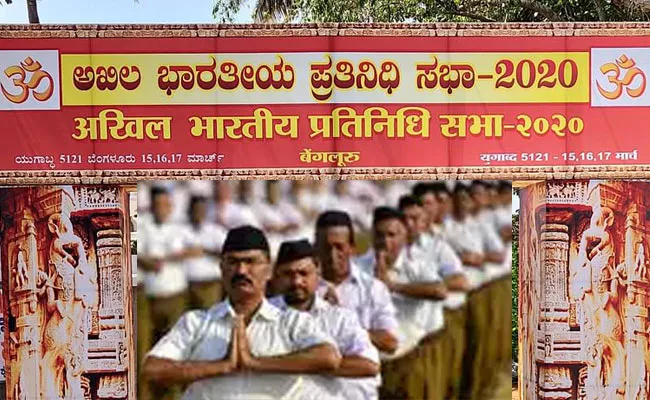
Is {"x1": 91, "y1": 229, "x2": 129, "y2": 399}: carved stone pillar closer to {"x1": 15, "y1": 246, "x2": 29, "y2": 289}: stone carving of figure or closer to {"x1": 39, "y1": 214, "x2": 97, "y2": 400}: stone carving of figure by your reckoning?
{"x1": 39, "y1": 214, "x2": 97, "y2": 400}: stone carving of figure

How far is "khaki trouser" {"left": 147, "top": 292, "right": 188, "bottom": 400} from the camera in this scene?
152 inches

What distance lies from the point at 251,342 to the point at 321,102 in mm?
1527

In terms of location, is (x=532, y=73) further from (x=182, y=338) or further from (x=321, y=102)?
(x=182, y=338)

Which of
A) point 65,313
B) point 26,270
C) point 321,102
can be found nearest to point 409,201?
point 321,102

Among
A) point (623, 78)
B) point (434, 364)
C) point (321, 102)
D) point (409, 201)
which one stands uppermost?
point (623, 78)

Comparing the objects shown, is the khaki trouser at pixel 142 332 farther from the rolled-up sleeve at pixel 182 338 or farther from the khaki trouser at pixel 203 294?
the khaki trouser at pixel 203 294

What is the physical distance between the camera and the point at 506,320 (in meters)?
3.97

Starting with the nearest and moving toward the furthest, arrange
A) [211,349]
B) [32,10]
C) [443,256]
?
[211,349], [443,256], [32,10]

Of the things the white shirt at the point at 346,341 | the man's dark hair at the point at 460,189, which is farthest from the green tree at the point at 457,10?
the white shirt at the point at 346,341

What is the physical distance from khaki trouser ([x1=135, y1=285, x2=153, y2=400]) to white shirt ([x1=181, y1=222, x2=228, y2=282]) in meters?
0.31

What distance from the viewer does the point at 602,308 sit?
3949 mm

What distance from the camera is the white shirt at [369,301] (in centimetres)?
389

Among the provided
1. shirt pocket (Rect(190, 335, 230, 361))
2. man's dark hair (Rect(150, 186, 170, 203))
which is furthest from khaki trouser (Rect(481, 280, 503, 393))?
man's dark hair (Rect(150, 186, 170, 203))

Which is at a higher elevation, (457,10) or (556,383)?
(457,10)
